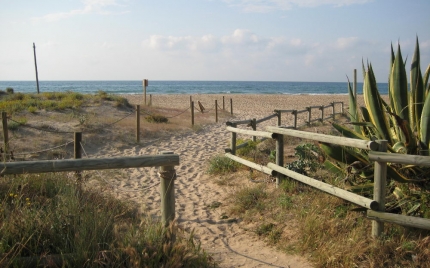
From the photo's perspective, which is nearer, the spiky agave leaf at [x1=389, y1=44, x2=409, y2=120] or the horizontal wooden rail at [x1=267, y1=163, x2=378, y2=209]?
the horizontal wooden rail at [x1=267, y1=163, x2=378, y2=209]

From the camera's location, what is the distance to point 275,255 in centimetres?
394

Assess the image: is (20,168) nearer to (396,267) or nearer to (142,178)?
(396,267)

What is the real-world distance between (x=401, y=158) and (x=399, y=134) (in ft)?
3.43

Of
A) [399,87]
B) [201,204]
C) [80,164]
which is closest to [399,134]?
[399,87]

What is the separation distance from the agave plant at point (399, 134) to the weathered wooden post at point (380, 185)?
0.30 meters

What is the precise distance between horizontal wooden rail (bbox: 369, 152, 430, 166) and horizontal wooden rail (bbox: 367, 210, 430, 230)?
55 centimetres

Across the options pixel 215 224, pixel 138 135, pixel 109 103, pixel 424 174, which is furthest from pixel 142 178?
pixel 109 103

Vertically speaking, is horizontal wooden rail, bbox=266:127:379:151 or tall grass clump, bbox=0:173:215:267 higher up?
horizontal wooden rail, bbox=266:127:379:151

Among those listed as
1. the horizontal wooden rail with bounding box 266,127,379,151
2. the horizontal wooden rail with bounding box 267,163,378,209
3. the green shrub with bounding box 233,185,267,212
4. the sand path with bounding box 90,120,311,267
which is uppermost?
the horizontal wooden rail with bounding box 266,127,379,151

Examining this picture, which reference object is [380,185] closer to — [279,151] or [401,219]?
[401,219]

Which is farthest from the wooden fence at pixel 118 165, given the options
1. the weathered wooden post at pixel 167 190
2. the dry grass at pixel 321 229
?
the dry grass at pixel 321 229

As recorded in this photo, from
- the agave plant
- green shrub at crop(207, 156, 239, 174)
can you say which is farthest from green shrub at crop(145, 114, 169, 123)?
the agave plant

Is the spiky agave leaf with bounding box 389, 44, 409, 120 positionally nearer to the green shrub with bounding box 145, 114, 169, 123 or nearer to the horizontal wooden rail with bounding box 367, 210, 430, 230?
the horizontal wooden rail with bounding box 367, 210, 430, 230

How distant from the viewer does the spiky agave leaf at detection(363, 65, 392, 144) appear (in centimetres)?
438
